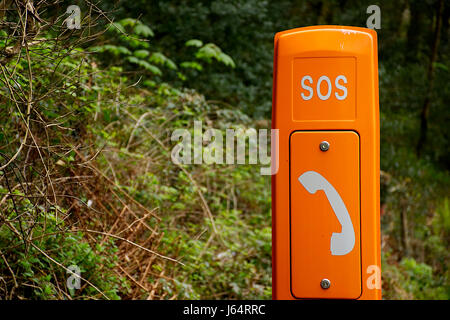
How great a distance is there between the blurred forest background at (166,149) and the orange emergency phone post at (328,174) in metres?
0.84

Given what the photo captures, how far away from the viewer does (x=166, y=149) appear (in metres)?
6.91

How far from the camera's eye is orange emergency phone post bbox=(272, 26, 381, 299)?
392cm

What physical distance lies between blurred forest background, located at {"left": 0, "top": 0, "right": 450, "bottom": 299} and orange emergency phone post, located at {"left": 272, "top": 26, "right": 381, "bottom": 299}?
0.84m

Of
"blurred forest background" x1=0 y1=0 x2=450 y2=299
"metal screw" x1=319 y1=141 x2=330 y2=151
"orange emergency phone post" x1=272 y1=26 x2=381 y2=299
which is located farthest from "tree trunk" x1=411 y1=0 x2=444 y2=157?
"metal screw" x1=319 y1=141 x2=330 y2=151

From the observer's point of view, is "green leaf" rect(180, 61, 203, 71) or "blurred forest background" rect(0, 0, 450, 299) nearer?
"blurred forest background" rect(0, 0, 450, 299)

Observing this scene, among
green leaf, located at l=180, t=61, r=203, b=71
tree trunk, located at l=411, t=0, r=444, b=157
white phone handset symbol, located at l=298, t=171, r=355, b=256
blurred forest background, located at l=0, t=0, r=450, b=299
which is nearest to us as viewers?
white phone handset symbol, located at l=298, t=171, r=355, b=256

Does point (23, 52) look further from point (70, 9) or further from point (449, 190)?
point (449, 190)

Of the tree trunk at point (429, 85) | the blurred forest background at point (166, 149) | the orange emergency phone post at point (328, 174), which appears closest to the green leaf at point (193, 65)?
the blurred forest background at point (166, 149)

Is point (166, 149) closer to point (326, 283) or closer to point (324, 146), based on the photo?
point (324, 146)

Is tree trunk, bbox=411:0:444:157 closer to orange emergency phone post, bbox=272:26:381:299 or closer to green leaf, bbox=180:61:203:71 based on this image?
green leaf, bbox=180:61:203:71

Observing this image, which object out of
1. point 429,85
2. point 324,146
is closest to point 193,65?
point 429,85

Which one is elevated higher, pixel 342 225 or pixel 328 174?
pixel 328 174

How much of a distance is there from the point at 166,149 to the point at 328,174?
3290 millimetres

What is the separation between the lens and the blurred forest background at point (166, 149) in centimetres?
414
